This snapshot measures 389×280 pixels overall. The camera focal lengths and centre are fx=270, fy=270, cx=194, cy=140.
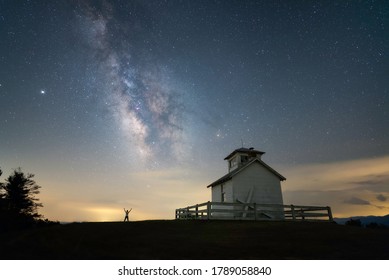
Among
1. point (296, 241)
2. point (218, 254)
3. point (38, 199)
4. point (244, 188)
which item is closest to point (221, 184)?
point (244, 188)

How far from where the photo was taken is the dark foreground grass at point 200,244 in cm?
929

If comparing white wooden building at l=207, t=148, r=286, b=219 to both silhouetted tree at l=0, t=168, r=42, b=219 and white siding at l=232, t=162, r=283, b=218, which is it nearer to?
white siding at l=232, t=162, r=283, b=218

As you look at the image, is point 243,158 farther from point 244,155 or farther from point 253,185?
point 253,185

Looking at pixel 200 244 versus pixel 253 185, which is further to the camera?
pixel 253 185

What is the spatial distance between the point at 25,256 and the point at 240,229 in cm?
976

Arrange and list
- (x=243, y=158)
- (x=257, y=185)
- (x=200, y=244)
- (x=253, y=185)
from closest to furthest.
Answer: (x=200, y=244) → (x=253, y=185) → (x=257, y=185) → (x=243, y=158)

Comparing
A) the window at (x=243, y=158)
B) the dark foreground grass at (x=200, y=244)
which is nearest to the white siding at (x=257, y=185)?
the window at (x=243, y=158)

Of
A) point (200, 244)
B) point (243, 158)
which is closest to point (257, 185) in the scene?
point (243, 158)

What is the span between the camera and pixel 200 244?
35.4 feet

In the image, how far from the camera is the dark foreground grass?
9.29 metres

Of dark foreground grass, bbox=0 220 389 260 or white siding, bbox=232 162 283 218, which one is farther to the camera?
white siding, bbox=232 162 283 218

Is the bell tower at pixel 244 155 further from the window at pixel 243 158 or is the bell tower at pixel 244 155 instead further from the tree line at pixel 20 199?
the tree line at pixel 20 199

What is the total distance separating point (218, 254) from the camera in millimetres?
9156

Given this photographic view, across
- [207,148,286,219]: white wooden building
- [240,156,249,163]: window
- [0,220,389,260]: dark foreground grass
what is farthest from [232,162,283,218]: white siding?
[0,220,389,260]: dark foreground grass
